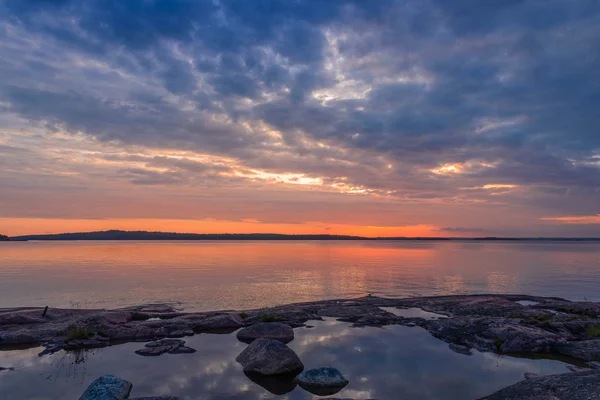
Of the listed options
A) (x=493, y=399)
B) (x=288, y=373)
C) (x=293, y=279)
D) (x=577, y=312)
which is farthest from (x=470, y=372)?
(x=293, y=279)

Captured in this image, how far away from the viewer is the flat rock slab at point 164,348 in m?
17.5

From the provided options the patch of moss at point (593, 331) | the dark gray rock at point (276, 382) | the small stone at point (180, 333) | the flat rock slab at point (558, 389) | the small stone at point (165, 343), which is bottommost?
the small stone at point (180, 333)

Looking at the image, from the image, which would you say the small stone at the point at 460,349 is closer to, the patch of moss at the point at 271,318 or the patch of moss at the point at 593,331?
the patch of moss at the point at 593,331

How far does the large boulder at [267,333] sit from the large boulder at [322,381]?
6.15 meters

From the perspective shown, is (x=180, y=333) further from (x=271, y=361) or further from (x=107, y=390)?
(x=107, y=390)

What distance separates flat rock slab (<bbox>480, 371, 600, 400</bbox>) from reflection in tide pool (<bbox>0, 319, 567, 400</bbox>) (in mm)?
1372

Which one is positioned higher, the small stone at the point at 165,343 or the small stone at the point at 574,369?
the small stone at the point at 165,343

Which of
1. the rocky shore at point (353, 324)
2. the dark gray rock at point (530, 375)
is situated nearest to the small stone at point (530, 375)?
the dark gray rock at point (530, 375)

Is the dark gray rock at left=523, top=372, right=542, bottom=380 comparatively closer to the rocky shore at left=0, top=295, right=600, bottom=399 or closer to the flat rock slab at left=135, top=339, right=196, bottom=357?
the rocky shore at left=0, top=295, right=600, bottom=399

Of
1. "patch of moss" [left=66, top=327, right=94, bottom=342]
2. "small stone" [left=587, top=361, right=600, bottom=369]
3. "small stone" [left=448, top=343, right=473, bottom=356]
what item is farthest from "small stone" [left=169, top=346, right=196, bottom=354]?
"small stone" [left=587, top=361, right=600, bottom=369]

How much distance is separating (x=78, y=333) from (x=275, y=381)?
1110 cm

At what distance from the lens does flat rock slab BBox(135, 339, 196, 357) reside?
17.5 m

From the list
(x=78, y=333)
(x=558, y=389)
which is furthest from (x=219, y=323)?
(x=558, y=389)

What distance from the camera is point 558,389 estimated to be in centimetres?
1148
